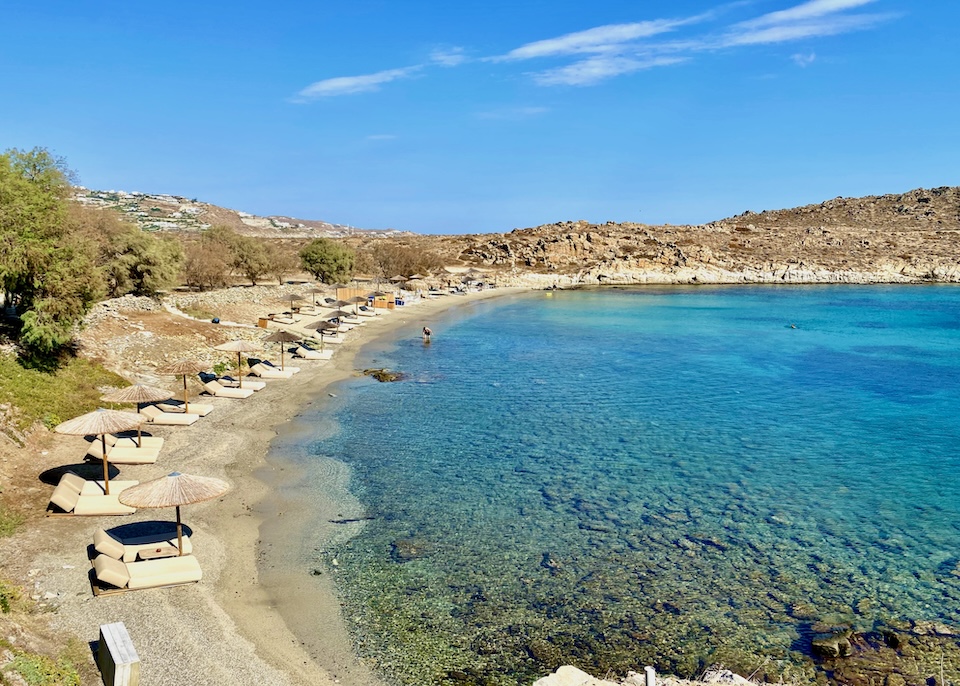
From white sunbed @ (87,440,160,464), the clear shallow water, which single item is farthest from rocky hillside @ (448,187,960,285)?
white sunbed @ (87,440,160,464)

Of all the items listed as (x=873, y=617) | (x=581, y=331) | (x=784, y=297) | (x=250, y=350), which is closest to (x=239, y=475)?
(x=250, y=350)

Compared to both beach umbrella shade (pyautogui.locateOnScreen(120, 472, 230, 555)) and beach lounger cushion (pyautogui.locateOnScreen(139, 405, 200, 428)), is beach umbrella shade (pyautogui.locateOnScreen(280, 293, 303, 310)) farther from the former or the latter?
beach umbrella shade (pyautogui.locateOnScreen(120, 472, 230, 555))

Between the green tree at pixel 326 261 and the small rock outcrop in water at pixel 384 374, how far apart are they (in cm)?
2952

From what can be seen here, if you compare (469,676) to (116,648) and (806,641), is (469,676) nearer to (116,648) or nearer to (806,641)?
(116,648)

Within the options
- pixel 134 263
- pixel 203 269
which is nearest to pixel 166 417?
pixel 134 263

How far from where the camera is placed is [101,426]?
17.3m

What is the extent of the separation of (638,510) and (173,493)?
487 inches

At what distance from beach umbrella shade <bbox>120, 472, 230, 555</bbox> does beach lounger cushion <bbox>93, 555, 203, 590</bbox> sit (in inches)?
28.4

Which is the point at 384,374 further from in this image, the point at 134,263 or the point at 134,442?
the point at 134,263

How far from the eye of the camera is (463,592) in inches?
559

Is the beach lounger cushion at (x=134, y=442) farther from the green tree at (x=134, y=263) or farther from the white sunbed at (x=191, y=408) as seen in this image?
the green tree at (x=134, y=263)

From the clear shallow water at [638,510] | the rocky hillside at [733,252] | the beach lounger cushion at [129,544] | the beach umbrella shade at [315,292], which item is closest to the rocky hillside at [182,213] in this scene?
the rocky hillside at [733,252]

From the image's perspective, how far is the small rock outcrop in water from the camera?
34519mm

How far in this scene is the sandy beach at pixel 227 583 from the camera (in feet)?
37.1
